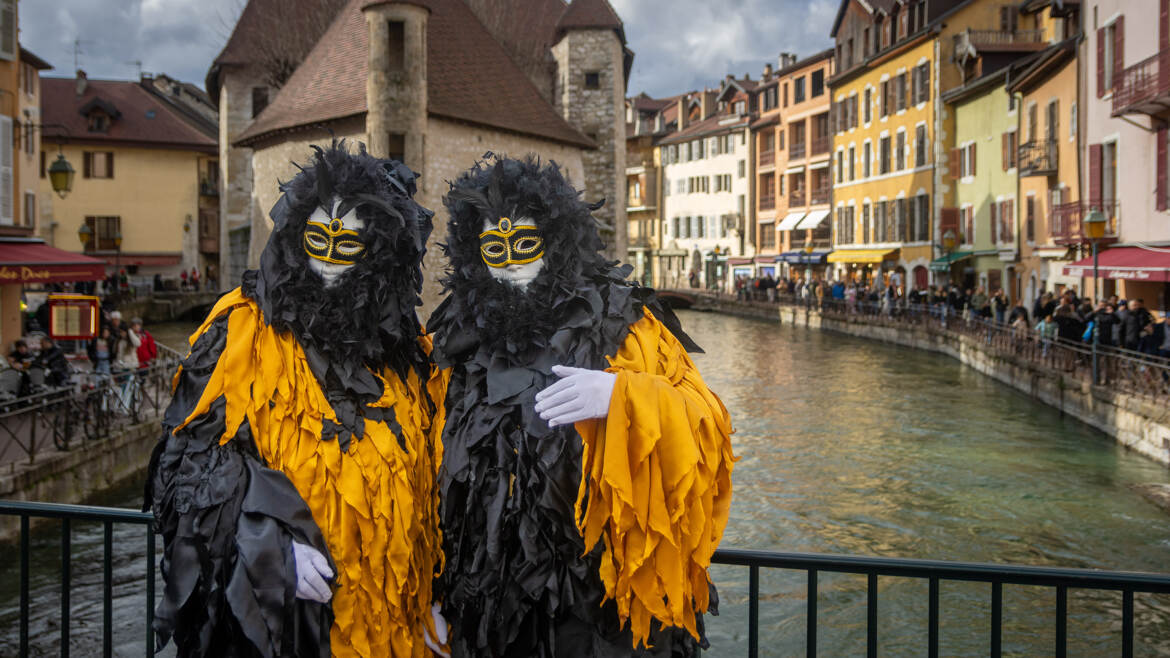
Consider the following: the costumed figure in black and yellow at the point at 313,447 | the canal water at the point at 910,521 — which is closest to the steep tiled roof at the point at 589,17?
the canal water at the point at 910,521

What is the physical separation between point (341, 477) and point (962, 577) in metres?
1.73

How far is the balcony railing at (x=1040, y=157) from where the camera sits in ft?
90.2

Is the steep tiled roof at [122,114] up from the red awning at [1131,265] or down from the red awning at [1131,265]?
up

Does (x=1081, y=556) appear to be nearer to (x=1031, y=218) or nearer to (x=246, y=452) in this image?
(x=246, y=452)

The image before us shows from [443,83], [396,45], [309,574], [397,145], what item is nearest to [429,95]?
[443,83]

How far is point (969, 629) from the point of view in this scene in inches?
398

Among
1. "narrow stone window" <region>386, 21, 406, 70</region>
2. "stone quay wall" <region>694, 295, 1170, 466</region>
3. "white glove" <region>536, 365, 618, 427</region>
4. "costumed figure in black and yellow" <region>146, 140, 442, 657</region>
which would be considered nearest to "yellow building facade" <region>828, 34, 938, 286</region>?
"stone quay wall" <region>694, 295, 1170, 466</region>

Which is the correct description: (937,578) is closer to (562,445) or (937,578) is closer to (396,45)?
(562,445)

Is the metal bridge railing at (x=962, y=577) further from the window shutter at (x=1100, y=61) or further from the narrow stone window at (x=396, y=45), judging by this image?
the narrow stone window at (x=396, y=45)

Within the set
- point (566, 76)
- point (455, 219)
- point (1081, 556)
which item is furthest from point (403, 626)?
point (566, 76)

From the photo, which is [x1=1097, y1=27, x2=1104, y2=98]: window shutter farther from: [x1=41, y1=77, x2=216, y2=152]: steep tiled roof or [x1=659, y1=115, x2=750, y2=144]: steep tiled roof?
[x1=41, y1=77, x2=216, y2=152]: steep tiled roof

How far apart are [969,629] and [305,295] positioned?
29.0ft

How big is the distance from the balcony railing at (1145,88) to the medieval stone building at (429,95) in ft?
36.5

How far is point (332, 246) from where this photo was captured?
313 centimetres
